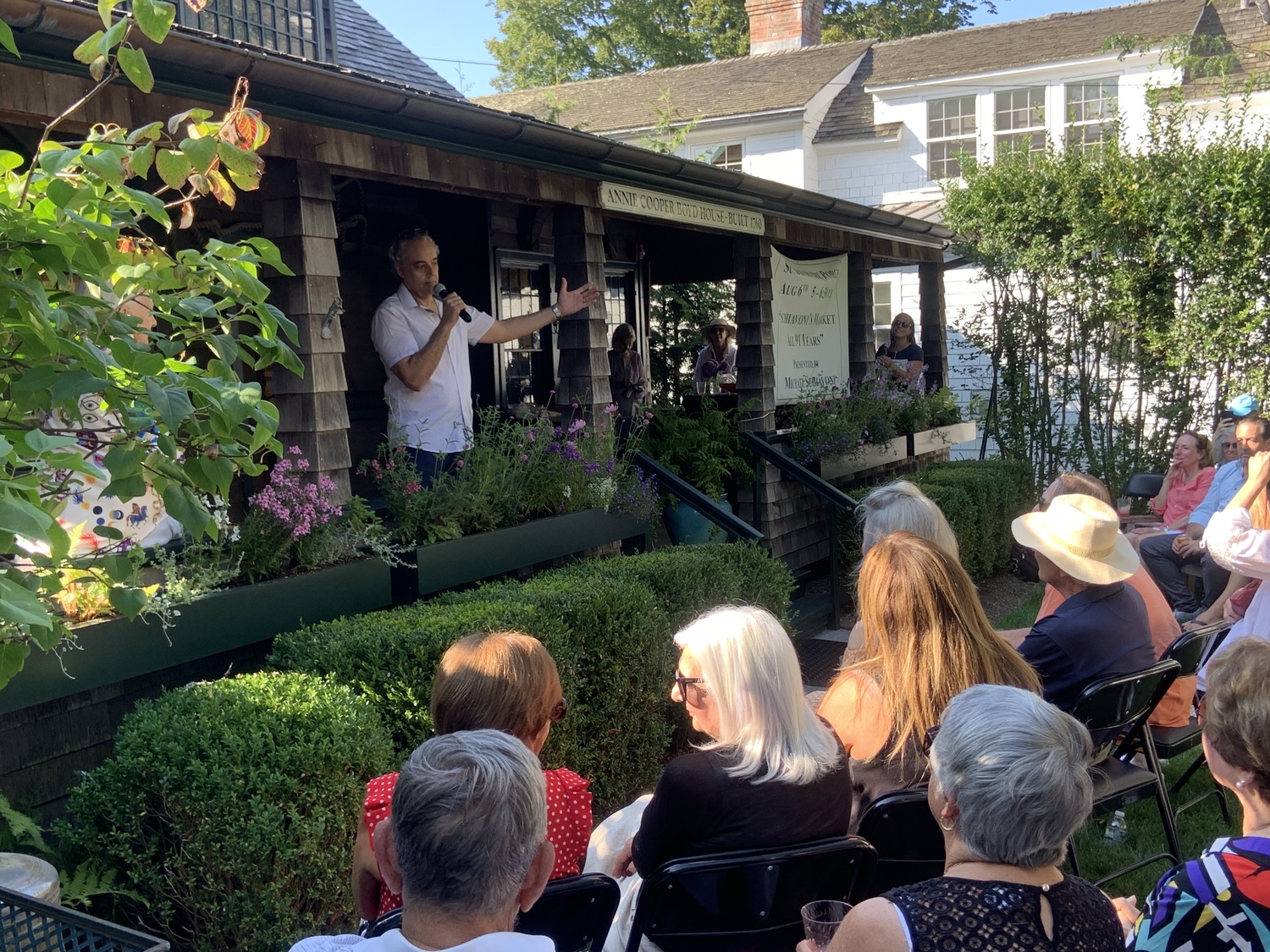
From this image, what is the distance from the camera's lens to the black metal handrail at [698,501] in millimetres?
6859

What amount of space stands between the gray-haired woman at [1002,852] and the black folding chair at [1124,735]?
1.52 m

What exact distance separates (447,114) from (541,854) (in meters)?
3.90

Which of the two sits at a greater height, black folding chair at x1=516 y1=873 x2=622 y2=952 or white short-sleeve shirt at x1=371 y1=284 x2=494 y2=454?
white short-sleeve shirt at x1=371 y1=284 x2=494 y2=454

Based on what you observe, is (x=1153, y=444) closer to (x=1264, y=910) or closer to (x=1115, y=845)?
(x=1115, y=845)

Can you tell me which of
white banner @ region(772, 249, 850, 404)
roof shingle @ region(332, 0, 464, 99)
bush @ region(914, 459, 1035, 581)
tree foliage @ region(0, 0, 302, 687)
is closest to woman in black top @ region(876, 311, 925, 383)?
white banner @ region(772, 249, 850, 404)

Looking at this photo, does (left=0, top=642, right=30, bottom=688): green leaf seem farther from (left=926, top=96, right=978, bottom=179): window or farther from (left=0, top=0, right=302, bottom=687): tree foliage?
(left=926, top=96, right=978, bottom=179): window

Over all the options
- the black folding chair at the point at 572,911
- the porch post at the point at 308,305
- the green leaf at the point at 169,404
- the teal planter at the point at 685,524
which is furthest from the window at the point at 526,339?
the green leaf at the point at 169,404

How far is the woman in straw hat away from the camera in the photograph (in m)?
11.3

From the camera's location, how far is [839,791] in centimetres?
274

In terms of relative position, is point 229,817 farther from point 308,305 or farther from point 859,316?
point 859,316

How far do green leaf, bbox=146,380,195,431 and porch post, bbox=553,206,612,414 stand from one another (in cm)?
501

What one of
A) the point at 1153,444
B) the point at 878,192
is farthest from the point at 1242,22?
the point at 1153,444

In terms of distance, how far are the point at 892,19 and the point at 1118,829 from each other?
31638 mm

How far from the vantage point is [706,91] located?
22.4 m
